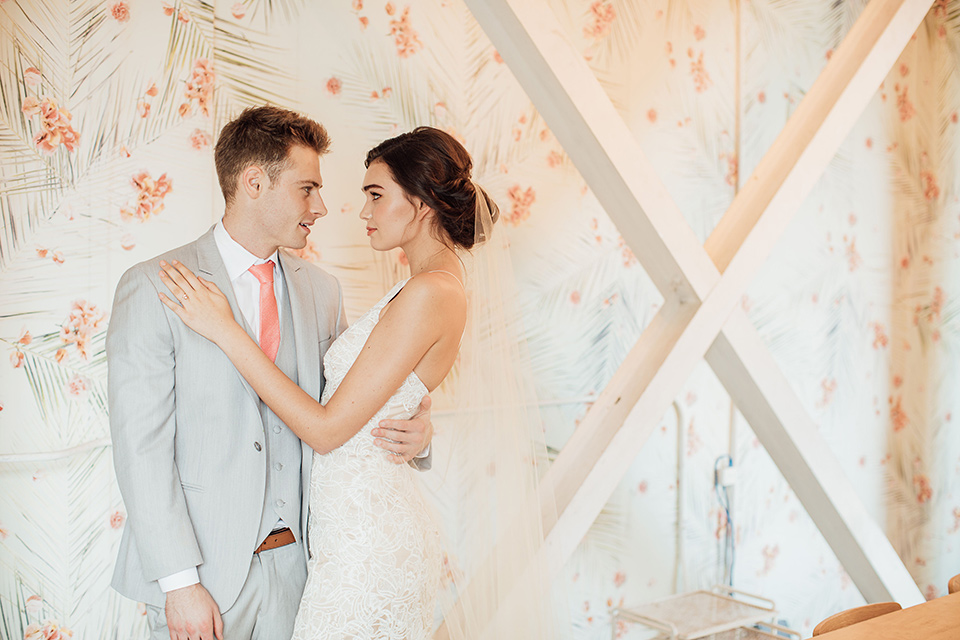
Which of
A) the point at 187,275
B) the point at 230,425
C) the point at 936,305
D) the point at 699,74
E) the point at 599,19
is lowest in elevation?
the point at 230,425

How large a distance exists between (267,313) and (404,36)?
128 cm

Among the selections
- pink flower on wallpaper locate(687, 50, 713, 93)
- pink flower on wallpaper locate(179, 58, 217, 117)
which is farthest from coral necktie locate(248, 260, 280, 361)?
pink flower on wallpaper locate(687, 50, 713, 93)

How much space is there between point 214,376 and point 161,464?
0.69ft

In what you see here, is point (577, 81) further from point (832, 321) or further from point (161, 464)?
point (832, 321)

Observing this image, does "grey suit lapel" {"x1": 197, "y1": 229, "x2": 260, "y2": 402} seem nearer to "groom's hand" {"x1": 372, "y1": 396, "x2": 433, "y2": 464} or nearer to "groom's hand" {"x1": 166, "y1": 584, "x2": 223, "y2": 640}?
"groom's hand" {"x1": 372, "y1": 396, "x2": 433, "y2": 464}

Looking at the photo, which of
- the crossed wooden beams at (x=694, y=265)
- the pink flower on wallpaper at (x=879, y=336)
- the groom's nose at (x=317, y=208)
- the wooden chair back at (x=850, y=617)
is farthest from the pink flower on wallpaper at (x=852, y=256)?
the groom's nose at (x=317, y=208)

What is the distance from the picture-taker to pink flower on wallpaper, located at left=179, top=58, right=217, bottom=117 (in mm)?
2340

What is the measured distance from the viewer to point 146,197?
7.52 ft

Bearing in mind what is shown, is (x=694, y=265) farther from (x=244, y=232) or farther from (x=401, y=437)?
(x=244, y=232)

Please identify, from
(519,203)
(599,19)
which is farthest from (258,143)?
(599,19)

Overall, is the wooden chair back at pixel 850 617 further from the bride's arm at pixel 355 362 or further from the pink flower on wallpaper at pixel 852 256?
the pink flower on wallpaper at pixel 852 256

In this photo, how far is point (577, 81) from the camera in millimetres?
2209

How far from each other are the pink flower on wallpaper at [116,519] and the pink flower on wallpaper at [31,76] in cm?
120

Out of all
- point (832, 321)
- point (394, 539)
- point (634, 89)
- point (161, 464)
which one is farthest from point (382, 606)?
point (832, 321)
